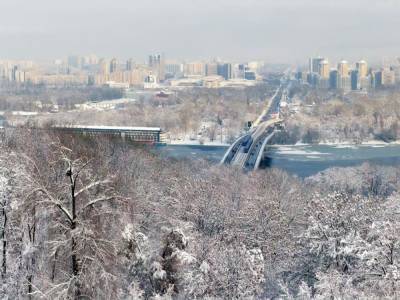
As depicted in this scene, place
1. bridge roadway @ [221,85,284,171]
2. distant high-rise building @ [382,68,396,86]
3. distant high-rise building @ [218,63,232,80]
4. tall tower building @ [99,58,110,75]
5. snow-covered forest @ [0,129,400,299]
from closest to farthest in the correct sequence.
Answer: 1. snow-covered forest @ [0,129,400,299]
2. bridge roadway @ [221,85,284,171]
3. distant high-rise building @ [382,68,396,86]
4. tall tower building @ [99,58,110,75]
5. distant high-rise building @ [218,63,232,80]

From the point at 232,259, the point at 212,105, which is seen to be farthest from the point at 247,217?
the point at 212,105

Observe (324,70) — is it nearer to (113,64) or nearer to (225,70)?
(225,70)

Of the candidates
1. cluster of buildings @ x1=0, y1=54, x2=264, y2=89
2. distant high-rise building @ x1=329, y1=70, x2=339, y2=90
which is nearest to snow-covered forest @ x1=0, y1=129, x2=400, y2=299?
distant high-rise building @ x1=329, y1=70, x2=339, y2=90

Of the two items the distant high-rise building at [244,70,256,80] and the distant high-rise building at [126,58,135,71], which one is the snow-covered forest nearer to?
the distant high-rise building at [244,70,256,80]

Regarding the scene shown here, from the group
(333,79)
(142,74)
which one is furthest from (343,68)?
(142,74)

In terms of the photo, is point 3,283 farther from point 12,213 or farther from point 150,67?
point 150,67

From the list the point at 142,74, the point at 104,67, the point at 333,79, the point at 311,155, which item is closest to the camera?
the point at 311,155
